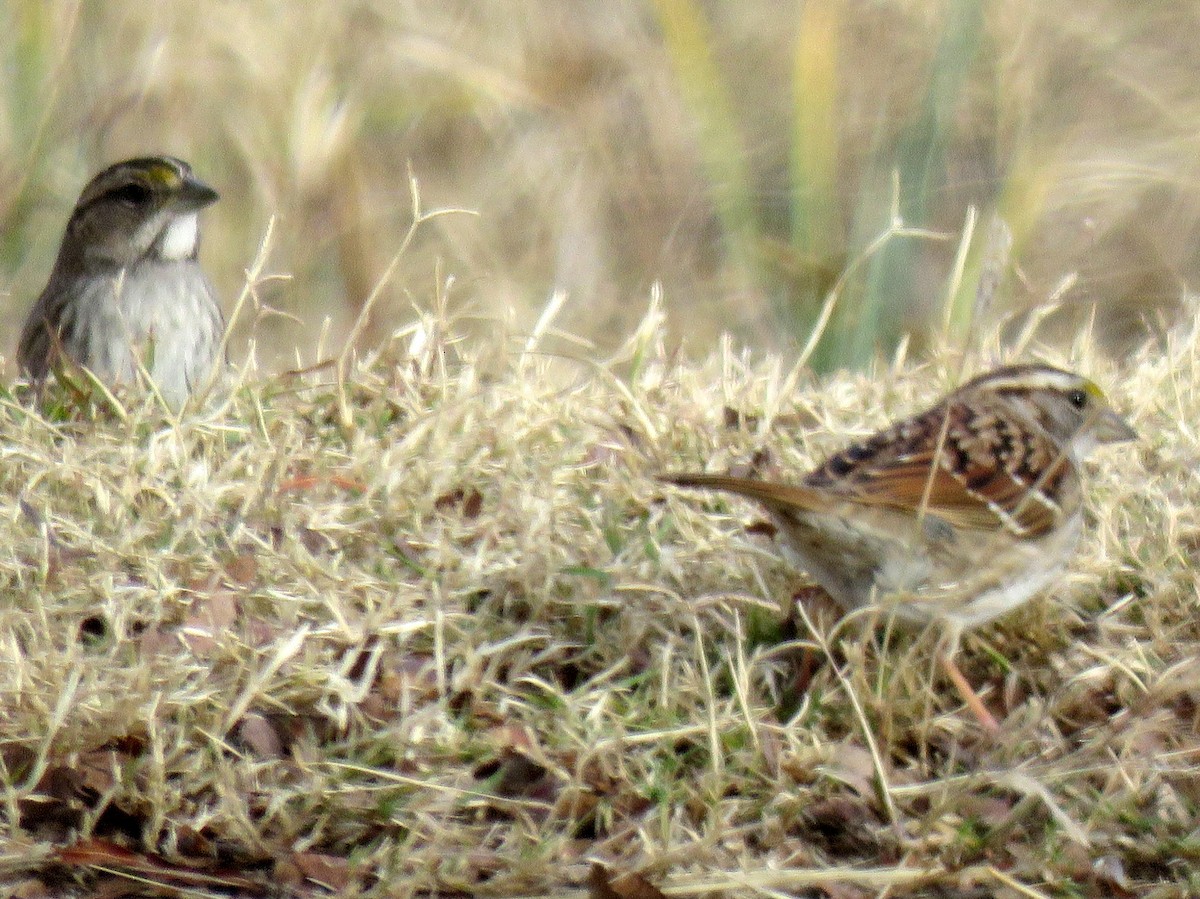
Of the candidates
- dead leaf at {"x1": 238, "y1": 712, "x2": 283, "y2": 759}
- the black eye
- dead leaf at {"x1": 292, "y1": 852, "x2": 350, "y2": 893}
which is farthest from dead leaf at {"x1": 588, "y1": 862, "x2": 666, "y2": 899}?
the black eye

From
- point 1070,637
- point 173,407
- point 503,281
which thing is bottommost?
point 503,281

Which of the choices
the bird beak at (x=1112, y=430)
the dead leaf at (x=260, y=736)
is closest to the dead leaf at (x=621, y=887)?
the dead leaf at (x=260, y=736)

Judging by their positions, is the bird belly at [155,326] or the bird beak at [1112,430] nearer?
the bird beak at [1112,430]

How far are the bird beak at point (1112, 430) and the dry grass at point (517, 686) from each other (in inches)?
4.4

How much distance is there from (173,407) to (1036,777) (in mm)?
1953

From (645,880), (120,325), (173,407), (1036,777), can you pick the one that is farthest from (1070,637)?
(120,325)

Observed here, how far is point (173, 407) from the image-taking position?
383 centimetres

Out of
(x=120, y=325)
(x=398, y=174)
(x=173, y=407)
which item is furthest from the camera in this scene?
(x=398, y=174)

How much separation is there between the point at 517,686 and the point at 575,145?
4618mm

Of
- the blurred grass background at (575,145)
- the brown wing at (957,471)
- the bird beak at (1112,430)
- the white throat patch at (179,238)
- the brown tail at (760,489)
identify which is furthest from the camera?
Result: the blurred grass background at (575,145)

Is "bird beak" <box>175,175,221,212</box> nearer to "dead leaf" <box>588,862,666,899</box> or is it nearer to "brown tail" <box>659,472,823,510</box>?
"brown tail" <box>659,472,823,510</box>

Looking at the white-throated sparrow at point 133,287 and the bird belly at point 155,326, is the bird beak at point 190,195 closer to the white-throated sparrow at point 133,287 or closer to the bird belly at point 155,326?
the white-throated sparrow at point 133,287

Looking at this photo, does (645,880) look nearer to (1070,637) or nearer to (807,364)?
(1070,637)

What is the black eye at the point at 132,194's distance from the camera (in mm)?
4770
